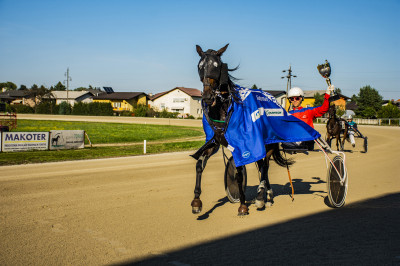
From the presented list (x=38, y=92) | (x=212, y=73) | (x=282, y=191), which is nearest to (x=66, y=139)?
(x=282, y=191)

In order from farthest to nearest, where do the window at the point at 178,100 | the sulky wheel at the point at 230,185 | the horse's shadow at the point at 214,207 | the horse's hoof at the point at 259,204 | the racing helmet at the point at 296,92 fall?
the window at the point at 178,100 → the racing helmet at the point at 296,92 → the sulky wheel at the point at 230,185 → the horse's hoof at the point at 259,204 → the horse's shadow at the point at 214,207

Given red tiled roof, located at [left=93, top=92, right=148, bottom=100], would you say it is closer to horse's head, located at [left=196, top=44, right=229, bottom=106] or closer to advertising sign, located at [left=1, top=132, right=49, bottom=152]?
advertising sign, located at [left=1, top=132, right=49, bottom=152]

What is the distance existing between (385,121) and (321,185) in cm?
6300

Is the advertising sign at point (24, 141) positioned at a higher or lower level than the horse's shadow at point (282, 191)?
higher

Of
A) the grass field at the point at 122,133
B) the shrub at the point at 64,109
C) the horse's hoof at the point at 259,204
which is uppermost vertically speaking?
the shrub at the point at 64,109

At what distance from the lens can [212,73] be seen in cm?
538

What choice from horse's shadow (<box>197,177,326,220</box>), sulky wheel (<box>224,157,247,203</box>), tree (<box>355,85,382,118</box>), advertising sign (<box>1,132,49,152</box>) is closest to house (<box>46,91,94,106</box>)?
tree (<box>355,85,382,118</box>)

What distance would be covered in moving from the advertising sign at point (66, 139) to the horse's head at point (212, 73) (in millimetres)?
16971

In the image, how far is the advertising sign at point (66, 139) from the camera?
20.5m

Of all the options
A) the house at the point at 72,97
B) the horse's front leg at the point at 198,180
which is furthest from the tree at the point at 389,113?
the house at the point at 72,97

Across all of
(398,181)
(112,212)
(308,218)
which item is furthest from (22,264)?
(398,181)

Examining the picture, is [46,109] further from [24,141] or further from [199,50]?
[199,50]

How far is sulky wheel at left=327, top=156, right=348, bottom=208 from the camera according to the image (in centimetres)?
684

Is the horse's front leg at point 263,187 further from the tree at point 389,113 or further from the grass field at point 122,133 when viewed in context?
the tree at point 389,113
